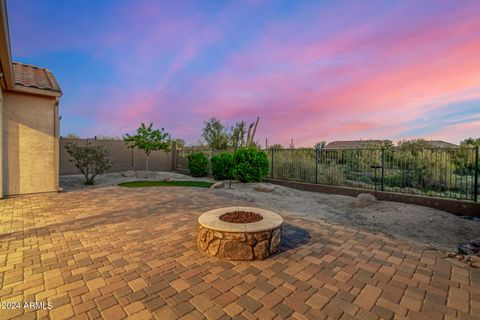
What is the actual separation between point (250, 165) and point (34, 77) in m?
8.34

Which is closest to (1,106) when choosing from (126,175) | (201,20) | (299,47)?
(201,20)

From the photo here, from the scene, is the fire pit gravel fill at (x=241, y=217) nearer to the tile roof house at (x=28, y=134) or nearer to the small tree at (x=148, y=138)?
the tile roof house at (x=28, y=134)

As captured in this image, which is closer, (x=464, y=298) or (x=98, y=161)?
(x=464, y=298)

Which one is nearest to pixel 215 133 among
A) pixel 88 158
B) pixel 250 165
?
pixel 250 165

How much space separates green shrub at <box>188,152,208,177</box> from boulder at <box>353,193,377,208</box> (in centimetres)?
878

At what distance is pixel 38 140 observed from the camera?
22.6 ft

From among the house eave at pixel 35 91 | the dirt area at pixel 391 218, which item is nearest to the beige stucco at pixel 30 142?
the house eave at pixel 35 91

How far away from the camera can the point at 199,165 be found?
13.6 metres

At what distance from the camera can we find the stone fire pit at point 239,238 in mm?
2832

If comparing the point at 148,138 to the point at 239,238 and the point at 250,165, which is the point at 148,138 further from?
the point at 239,238

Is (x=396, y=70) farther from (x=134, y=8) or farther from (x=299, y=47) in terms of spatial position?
(x=134, y=8)

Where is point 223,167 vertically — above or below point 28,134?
below

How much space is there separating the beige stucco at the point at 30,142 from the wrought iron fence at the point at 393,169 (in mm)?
8655

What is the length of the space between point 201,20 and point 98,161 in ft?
23.9
